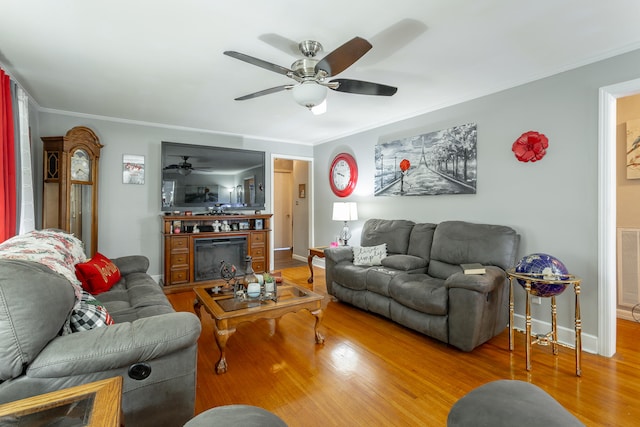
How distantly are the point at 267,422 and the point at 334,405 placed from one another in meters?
0.91

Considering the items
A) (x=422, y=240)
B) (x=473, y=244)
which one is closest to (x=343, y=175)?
(x=422, y=240)

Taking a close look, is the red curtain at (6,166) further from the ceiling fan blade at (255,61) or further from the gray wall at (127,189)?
the ceiling fan blade at (255,61)

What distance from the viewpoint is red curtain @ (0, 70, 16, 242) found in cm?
241

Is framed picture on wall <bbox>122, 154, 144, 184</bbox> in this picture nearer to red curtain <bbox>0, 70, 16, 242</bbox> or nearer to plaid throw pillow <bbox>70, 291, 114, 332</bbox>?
red curtain <bbox>0, 70, 16, 242</bbox>

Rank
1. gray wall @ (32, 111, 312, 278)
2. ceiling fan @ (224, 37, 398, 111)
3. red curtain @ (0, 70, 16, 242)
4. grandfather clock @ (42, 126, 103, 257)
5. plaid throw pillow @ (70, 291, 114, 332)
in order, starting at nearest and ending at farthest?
1. plaid throw pillow @ (70, 291, 114, 332)
2. ceiling fan @ (224, 37, 398, 111)
3. red curtain @ (0, 70, 16, 242)
4. grandfather clock @ (42, 126, 103, 257)
5. gray wall @ (32, 111, 312, 278)

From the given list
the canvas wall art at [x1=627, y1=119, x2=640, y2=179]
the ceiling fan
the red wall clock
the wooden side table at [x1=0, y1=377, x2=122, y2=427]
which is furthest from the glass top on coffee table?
the canvas wall art at [x1=627, y1=119, x2=640, y2=179]

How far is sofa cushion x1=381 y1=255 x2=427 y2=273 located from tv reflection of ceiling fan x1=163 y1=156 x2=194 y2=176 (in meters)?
3.22

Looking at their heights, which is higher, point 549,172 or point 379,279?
point 549,172

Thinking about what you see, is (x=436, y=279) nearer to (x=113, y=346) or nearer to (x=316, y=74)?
(x=316, y=74)

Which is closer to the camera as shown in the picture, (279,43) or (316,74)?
(316,74)

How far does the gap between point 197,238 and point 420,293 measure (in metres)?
3.26

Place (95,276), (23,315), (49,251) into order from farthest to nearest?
(95,276) → (49,251) → (23,315)

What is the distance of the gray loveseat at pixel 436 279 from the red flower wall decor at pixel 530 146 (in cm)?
70

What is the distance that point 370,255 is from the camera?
3816 mm
